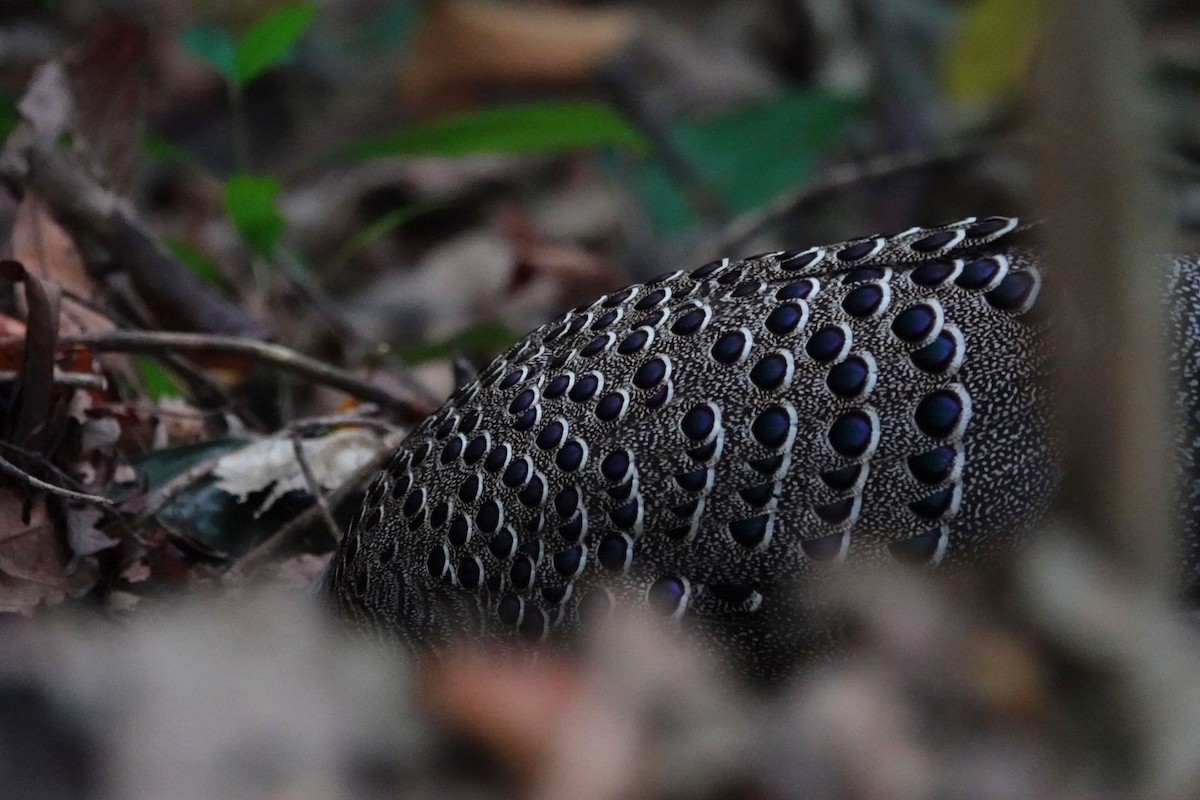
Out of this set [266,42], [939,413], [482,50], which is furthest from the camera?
[482,50]

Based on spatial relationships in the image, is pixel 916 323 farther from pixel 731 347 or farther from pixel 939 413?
pixel 731 347

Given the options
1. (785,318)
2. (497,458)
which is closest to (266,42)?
(497,458)

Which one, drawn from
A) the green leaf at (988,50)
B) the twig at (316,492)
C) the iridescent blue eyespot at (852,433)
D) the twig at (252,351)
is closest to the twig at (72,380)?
the twig at (252,351)

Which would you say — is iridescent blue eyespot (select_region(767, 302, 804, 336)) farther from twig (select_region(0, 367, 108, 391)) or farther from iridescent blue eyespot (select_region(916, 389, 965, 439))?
twig (select_region(0, 367, 108, 391))

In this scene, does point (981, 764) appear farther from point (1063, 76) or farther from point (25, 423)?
point (25, 423)

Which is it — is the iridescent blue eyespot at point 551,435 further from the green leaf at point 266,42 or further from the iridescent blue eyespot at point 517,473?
the green leaf at point 266,42

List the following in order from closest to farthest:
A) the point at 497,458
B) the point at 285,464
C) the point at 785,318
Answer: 1. the point at 785,318
2. the point at 497,458
3. the point at 285,464

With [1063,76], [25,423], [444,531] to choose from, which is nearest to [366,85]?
[25,423]
